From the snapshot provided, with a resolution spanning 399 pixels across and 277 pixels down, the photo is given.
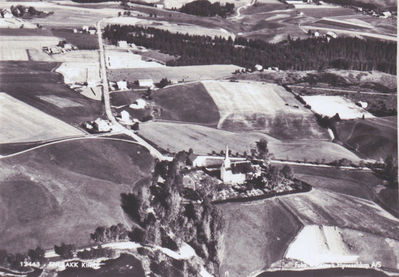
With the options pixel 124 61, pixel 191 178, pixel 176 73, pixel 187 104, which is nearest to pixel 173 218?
pixel 191 178

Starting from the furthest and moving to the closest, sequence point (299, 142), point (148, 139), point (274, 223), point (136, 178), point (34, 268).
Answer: point (299, 142) < point (148, 139) < point (136, 178) < point (274, 223) < point (34, 268)

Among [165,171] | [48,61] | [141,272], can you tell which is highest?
[48,61]

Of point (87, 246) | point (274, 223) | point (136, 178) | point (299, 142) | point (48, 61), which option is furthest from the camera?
point (48, 61)

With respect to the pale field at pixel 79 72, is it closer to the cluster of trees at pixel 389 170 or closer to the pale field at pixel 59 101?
the pale field at pixel 59 101

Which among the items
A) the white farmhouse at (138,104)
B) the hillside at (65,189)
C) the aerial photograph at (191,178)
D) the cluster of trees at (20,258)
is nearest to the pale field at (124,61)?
the aerial photograph at (191,178)

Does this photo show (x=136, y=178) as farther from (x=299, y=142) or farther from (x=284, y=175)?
(x=299, y=142)

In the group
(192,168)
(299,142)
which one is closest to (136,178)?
(192,168)

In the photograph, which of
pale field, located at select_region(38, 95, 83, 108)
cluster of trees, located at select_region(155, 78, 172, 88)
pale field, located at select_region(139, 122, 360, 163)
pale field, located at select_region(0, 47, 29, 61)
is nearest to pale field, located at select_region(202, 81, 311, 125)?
pale field, located at select_region(139, 122, 360, 163)

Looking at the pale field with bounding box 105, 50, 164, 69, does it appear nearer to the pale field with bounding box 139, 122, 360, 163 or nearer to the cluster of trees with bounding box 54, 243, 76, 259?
the pale field with bounding box 139, 122, 360, 163
